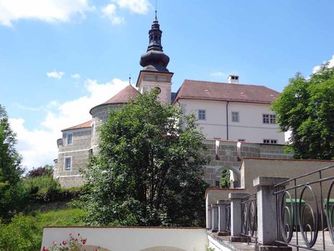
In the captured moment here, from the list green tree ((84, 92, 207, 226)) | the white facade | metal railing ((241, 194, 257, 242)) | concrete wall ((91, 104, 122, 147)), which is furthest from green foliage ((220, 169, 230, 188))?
the white facade

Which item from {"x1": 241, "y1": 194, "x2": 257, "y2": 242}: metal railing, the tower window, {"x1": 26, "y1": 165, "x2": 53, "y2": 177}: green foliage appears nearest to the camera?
{"x1": 241, "y1": 194, "x2": 257, "y2": 242}: metal railing

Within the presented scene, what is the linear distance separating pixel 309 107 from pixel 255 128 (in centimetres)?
1563

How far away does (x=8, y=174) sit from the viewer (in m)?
34.8

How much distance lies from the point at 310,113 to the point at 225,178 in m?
6.92

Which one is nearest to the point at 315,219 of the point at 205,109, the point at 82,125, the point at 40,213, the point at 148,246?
the point at 148,246

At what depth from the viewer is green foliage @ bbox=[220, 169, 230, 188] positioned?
2730 cm

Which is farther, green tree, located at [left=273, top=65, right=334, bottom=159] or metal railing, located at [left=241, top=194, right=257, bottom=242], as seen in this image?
green tree, located at [left=273, top=65, right=334, bottom=159]

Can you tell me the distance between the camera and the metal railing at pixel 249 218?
22.7ft

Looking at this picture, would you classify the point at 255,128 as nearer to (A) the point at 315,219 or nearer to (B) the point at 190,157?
(B) the point at 190,157

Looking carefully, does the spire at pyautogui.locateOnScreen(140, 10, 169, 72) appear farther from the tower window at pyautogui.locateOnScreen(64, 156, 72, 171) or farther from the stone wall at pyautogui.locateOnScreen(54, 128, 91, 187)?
the tower window at pyautogui.locateOnScreen(64, 156, 72, 171)

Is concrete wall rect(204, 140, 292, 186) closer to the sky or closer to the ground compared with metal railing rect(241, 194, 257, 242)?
closer to the sky

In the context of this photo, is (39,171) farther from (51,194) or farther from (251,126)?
(251,126)

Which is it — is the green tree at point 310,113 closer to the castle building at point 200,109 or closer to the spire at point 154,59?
the castle building at point 200,109

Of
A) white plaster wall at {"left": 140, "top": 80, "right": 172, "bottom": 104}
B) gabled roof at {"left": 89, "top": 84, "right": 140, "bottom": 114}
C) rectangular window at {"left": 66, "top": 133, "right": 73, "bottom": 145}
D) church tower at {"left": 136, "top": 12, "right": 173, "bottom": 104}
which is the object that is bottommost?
rectangular window at {"left": 66, "top": 133, "right": 73, "bottom": 145}
